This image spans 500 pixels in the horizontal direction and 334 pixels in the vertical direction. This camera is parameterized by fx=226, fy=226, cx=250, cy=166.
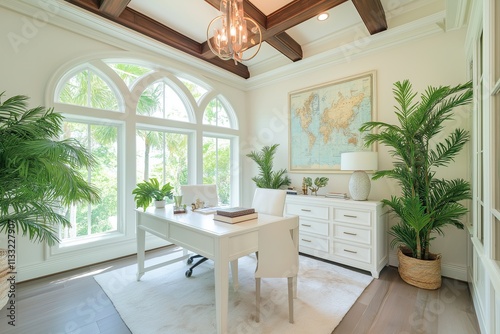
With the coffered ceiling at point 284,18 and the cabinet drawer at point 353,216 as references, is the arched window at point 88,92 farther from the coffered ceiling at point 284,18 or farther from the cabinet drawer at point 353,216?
the cabinet drawer at point 353,216

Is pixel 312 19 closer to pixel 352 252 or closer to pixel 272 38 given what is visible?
pixel 272 38

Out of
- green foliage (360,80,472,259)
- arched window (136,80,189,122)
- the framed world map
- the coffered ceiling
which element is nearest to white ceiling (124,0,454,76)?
the coffered ceiling

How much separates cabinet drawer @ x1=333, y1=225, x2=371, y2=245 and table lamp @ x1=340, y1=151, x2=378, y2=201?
407 millimetres

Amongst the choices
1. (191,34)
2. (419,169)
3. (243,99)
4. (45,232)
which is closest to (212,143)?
(243,99)

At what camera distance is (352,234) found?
2922mm

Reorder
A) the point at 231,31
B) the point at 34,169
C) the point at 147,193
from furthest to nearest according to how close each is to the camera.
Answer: the point at 147,193 < the point at 231,31 < the point at 34,169

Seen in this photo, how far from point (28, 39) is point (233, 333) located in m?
3.77

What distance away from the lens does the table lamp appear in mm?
2850

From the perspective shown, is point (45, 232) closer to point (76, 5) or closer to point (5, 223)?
point (5, 223)

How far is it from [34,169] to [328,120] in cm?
360

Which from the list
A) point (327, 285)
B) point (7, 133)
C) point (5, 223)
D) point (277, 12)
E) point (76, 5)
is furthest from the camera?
point (277, 12)

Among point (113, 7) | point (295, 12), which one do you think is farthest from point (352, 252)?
point (113, 7)

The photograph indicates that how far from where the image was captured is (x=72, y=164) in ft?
5.60

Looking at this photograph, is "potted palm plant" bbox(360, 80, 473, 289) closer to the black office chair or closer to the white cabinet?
the white cabinet
